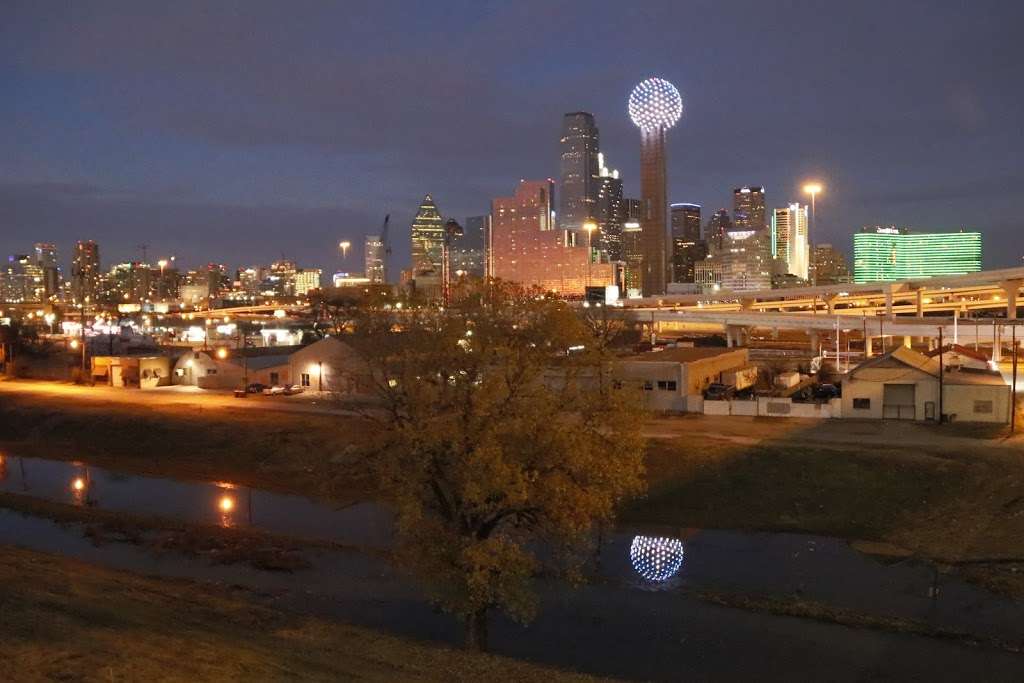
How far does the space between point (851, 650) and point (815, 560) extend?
5.09 metres

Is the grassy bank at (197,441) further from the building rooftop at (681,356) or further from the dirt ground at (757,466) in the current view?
the building rooftop at (681,356)

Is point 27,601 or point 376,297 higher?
point 376,297

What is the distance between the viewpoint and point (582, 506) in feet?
42.6

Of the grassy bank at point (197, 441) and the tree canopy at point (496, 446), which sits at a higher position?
the tree canopy at point (496, 446)

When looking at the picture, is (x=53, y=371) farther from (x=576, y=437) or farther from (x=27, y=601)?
(x=576, y=437)

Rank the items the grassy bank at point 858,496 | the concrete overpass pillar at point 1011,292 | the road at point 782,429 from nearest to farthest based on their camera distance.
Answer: the grassy bank at point 858,496, the road at point 782,429, the concrete overpass pillar at point 1011,292

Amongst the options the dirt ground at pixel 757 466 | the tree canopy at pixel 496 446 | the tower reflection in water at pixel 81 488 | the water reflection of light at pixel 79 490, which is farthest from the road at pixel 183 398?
the tree canopy at pixel 496 446

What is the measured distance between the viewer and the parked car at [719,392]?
121 feet

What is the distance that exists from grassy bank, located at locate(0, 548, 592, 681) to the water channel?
2.21m

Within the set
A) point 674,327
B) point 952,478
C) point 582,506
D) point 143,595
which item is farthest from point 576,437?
point 674,327

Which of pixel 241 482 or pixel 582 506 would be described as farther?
pixel 241 482

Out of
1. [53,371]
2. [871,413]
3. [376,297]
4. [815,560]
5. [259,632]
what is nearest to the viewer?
[259,632]

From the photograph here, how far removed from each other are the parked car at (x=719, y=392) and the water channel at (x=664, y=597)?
14.9 meters

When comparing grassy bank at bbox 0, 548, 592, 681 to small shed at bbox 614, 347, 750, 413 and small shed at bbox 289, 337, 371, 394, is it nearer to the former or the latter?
small shed at bbox 614, 347, 750, 413
